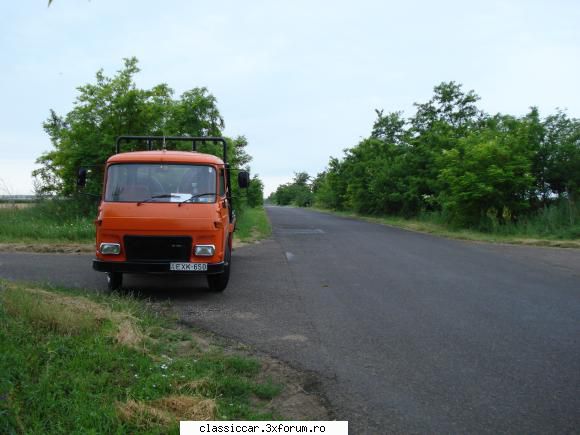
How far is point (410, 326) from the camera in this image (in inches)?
262

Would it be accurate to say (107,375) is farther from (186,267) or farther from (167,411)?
(186,267)

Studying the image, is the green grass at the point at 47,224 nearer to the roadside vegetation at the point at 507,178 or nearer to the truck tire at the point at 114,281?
the truck tire at the point at 114,281

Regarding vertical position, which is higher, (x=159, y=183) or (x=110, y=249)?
(x=159, y=183)

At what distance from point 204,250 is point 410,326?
127 inches

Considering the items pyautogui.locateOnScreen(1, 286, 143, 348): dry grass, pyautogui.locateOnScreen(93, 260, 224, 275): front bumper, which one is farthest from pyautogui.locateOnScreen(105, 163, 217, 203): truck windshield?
pyautogui.locateOnScreen(1, 286, 143, 348): dry grass

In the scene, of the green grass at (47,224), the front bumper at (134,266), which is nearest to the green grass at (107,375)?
the front bumper at (134,266)

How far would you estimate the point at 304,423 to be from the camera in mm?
3736

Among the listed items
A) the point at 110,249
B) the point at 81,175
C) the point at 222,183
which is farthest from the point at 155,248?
the point at 81,175

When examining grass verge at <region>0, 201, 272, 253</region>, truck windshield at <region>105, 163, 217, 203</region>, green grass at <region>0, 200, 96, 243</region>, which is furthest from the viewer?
green grass at <region>0, 200, 96, 243</region>

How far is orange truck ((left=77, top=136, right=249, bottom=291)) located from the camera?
8023 millimetres

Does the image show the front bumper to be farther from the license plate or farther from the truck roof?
the truck roof

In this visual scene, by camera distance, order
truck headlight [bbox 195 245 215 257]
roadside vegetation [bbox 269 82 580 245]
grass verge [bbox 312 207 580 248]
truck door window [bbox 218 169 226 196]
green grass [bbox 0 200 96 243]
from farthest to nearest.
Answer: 1. roadside vegetation [bbox 269 82 580 245]
2. grass verge [bbox 312 207 580 248]
3. green grass [bbox 0 200 96 243]
4. truck door window [bbox 218 169 226 196]
5. truck headlight [bbox 195 245 215 257]

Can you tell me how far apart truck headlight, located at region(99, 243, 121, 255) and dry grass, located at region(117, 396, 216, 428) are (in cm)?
447

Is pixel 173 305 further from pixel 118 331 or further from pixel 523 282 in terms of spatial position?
pixel 523 282
